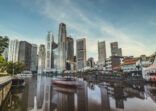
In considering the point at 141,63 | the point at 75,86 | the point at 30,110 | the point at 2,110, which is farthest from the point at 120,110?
the point at 141,63

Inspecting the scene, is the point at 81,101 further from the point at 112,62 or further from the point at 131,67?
the point at 112,62

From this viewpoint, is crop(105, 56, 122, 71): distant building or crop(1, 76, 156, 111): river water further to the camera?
crop(105, 56, 122, 71): distant building

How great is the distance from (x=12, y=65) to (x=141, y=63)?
66822 mm

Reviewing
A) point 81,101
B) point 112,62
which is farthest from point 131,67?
point 81,101

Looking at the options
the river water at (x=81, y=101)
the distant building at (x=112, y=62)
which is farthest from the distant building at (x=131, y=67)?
the river water at (x=81, y=101)

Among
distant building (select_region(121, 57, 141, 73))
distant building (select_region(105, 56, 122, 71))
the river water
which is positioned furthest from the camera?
distant building (select_region(105, 56, 122, 71))

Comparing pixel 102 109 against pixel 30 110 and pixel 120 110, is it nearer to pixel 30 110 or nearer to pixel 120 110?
pixel 120 110

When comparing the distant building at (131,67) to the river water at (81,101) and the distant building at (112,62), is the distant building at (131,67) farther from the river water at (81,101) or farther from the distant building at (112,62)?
the river water at (81,101)

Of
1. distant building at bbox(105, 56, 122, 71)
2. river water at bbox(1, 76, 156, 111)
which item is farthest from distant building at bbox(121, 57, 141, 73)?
river water at bbox(1, 76, 156, 111)

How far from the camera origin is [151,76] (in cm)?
7200

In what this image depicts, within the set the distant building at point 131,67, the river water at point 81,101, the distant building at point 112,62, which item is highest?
the distant building at point 112,62

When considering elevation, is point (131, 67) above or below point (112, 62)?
below

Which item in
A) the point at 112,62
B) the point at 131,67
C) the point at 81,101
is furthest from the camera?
the point at 112,62

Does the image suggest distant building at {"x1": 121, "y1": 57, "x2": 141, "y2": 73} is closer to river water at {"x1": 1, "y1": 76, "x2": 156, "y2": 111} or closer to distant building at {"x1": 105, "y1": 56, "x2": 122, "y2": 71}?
distant building at {"x1": 105, "y1": 56, "x2": 122, "y2": 71}
